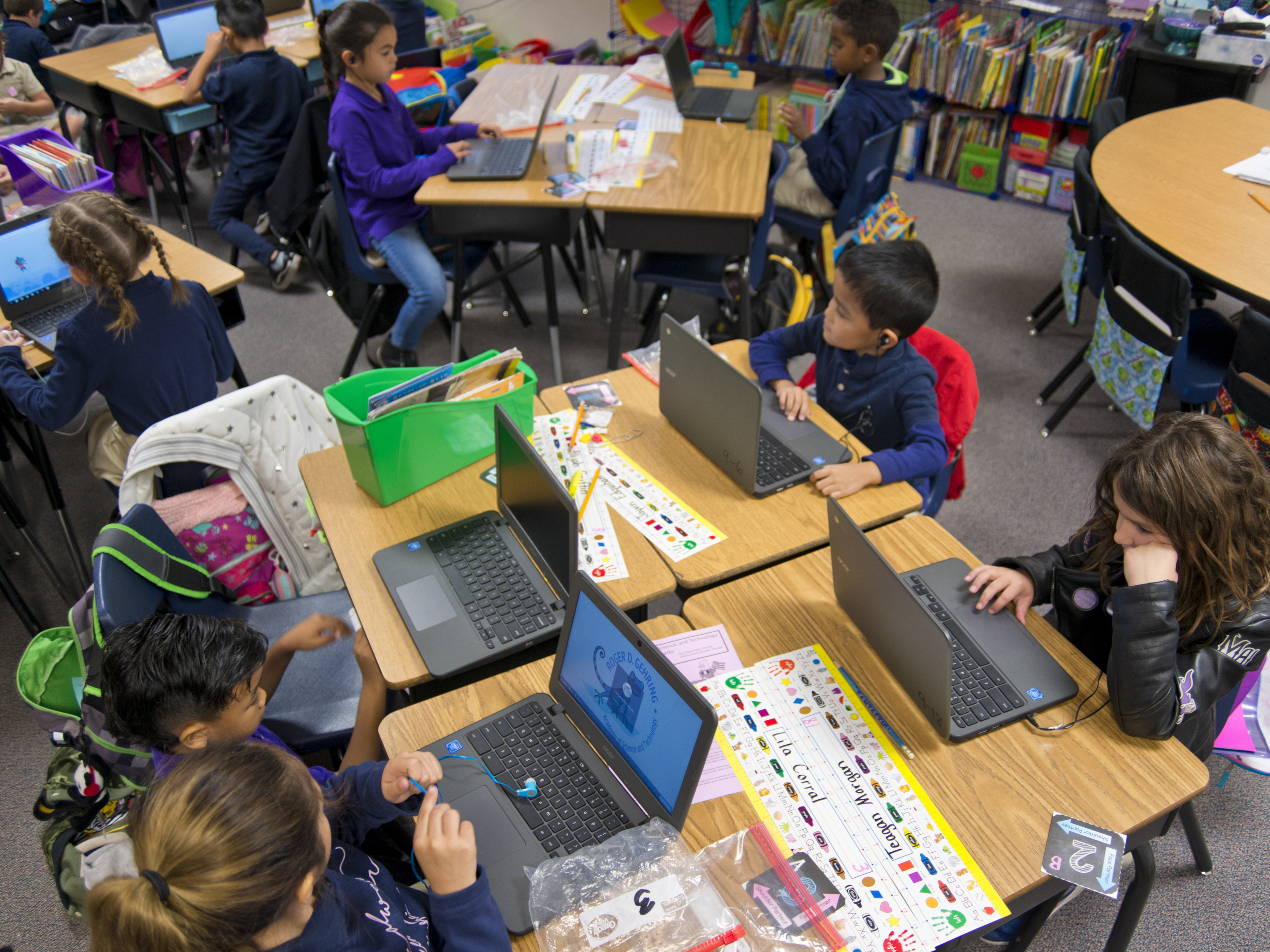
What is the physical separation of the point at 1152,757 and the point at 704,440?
102 centimetres

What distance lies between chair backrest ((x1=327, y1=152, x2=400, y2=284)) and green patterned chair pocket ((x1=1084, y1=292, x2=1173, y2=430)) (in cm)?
248

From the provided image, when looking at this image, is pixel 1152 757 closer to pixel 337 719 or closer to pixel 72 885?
pixel 337 719

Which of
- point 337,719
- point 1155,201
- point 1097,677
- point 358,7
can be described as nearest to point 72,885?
point 337,719

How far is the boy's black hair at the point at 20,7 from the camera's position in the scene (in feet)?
14.9

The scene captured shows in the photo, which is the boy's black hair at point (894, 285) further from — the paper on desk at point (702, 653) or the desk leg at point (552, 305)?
the desk leg at point (552, 305)

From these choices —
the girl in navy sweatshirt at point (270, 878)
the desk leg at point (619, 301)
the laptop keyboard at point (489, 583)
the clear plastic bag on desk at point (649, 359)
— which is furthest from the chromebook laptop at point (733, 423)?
the desk leg at point (619, 301)

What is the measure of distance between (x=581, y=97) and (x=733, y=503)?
2.45 meters

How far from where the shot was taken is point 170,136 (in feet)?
13.7

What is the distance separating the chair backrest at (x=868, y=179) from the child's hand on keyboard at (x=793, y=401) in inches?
56.8

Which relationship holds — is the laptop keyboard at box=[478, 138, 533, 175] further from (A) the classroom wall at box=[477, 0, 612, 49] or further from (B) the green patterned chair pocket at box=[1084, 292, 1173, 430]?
(A) the classroom wall at box=[477, 0, 612, 49]

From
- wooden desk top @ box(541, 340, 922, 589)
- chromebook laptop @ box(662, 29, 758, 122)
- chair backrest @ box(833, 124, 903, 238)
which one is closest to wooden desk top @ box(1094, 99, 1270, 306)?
chair backrest @ box(833, 124, 903, 238)

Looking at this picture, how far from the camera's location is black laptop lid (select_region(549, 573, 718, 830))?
1.14m

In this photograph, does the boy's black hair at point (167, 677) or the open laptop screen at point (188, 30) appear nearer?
the boy's black hair at point (167, 677)

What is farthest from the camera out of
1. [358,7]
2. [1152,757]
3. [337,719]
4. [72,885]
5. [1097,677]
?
[358,7]
